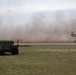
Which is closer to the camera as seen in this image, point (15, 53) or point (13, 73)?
point (13, 73)

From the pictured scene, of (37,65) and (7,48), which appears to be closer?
(37,65)

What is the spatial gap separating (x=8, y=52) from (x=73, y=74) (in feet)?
88.7

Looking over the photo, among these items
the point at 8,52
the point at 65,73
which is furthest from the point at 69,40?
the point at 65,73

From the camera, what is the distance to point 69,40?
93688 mm

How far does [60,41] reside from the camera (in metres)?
98.7

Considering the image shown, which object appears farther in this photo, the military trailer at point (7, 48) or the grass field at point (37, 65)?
the military trailer at point (7, 48)

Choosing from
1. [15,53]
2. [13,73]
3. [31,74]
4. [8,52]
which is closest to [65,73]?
[31,74]

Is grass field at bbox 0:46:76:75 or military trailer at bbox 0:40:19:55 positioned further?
military trailer at bbox 0:40:19:55

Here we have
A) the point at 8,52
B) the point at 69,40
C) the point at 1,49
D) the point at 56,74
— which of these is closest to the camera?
the point at 56,74

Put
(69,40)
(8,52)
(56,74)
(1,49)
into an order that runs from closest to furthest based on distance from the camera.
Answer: (56,74), (1,49), (8,52), (69,40)

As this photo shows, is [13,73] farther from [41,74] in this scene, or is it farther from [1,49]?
[1,49]

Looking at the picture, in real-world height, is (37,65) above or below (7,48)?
below

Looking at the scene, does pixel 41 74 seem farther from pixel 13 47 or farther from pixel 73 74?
pixel 13 47

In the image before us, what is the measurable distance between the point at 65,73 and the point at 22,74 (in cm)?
271
